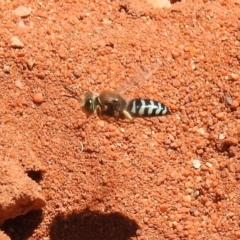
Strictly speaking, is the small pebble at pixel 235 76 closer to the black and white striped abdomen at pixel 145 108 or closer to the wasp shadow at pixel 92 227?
the black and white striped abdomen at pixel 145 108

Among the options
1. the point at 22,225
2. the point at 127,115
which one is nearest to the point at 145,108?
the point at 127,115

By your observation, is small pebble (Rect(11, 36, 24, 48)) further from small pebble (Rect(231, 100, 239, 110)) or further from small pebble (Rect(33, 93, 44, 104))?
small pebble (Rect(231, 100, 239, 110))

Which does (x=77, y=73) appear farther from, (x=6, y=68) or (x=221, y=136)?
(x=221, y=136)

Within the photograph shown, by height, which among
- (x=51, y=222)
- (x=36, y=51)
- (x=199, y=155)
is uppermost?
(x=36, y=51)

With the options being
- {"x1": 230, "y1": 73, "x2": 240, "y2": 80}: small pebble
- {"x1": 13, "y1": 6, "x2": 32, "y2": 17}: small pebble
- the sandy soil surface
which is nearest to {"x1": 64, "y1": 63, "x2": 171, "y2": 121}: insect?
the sandy soil surface

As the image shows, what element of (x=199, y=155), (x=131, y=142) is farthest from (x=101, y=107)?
(x=199, y=155)

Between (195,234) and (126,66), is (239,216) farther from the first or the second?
(126,66)
